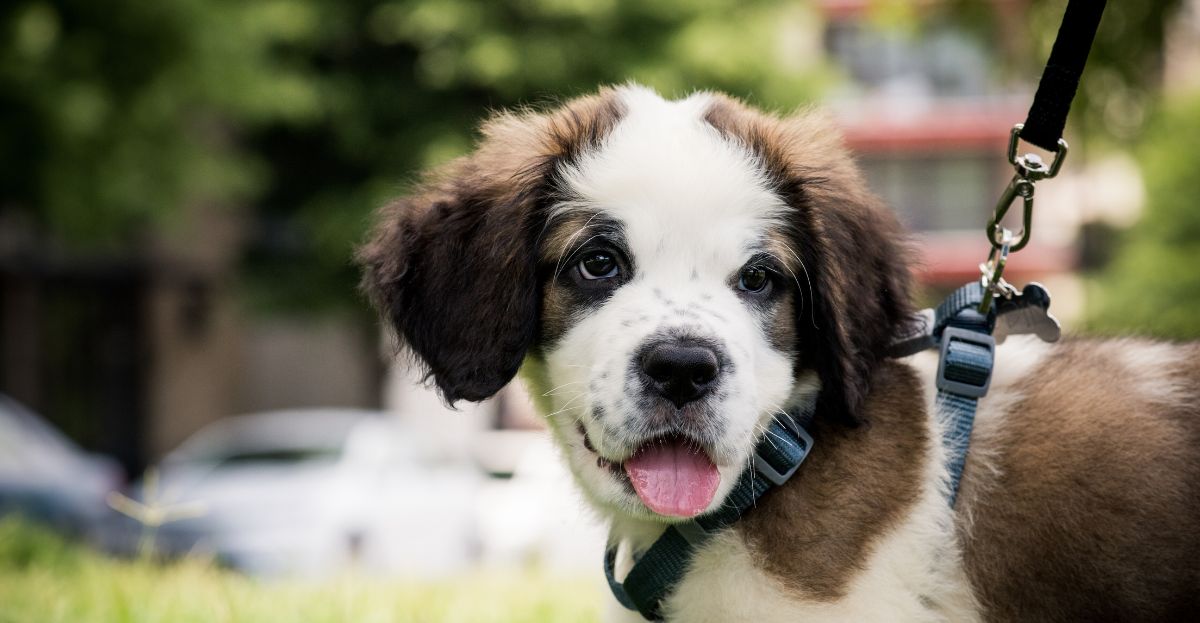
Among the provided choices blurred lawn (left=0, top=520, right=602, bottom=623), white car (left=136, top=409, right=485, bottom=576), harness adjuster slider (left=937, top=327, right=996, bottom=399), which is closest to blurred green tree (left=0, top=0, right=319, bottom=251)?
white car (left=136, top=409, right=485, bottom=576)

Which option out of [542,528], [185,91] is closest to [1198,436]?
[542,528]

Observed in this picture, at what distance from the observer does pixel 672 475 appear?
3160 millimetres

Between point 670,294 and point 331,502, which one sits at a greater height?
point 670,294

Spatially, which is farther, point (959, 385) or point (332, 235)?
point (332, 235)

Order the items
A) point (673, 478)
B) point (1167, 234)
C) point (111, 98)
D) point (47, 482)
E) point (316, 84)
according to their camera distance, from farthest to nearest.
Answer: point (1167, 234)
point (316, 84)
point (47, 482)
point (111, 98)
point (673, 478)

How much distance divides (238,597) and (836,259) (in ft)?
10.2

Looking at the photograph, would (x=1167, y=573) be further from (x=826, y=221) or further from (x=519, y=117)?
(x=519, y=117)

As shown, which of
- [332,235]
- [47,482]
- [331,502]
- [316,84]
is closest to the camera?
[47,482]

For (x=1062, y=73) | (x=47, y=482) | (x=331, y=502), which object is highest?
(x=1062, y=73)

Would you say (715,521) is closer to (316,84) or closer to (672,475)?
(672,475)

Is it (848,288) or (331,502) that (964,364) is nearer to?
(848,288)

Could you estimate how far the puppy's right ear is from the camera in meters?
3.36

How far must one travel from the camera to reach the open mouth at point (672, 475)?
310cm

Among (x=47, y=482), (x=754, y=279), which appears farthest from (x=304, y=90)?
(x=754, y=279)
